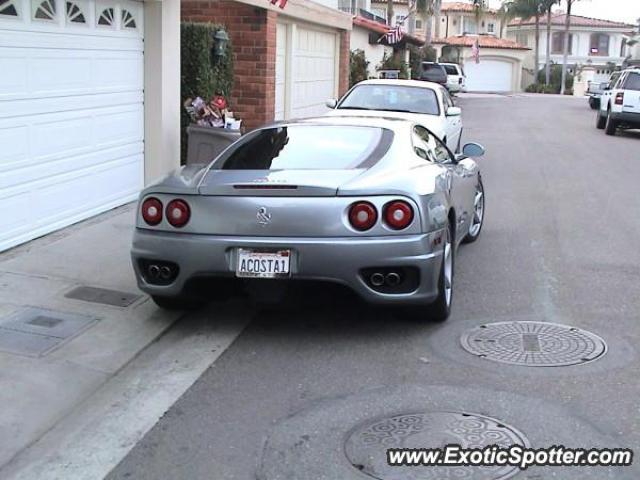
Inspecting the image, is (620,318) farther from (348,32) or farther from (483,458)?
(348,32)

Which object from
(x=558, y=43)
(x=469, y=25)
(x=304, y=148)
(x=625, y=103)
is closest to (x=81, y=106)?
(x=304, y=148)

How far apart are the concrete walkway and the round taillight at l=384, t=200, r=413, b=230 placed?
4.38 ft

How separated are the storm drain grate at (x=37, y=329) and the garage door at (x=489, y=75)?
5967 cm

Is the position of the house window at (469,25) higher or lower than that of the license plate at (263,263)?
higher

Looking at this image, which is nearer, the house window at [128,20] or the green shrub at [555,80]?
the house window at [128,20]

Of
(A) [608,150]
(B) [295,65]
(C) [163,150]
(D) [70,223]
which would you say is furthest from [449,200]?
(A) [608,150]

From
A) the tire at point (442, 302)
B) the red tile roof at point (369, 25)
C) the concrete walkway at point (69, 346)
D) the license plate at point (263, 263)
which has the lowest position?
the concrete walkway at point (69, 346)

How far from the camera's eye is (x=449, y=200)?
6.24 m

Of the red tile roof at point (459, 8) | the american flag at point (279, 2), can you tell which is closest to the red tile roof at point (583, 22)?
the red tile roof at point (459, 8)

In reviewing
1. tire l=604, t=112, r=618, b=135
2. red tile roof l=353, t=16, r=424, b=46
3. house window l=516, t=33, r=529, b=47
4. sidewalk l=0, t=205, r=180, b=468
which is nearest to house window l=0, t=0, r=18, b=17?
sidewalk l=0, t=205, r=180, b=468

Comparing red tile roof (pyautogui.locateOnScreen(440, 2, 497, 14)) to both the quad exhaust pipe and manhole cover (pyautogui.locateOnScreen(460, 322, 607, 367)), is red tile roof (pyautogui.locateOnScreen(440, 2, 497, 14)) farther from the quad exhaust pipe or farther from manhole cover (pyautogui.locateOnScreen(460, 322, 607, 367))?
the quad exhaust pipe

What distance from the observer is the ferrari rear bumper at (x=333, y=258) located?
5199 mm

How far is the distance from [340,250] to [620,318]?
2.24 m

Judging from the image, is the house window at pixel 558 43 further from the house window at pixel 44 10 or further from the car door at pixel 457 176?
the house window at pixel 44 10
